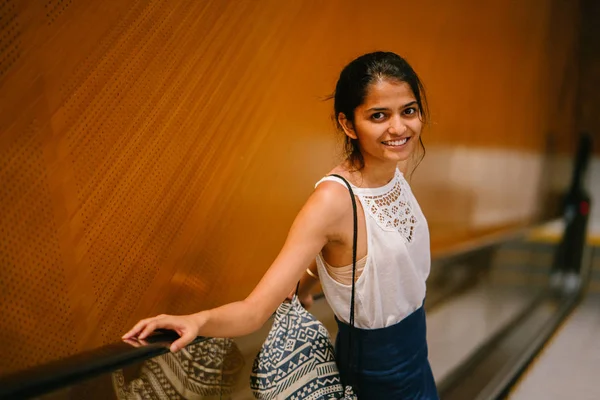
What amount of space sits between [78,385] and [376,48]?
260cm

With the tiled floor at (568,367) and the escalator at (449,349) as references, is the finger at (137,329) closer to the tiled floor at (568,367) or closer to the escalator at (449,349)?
the escalator at (449,349)

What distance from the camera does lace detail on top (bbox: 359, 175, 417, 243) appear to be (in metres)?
1.73

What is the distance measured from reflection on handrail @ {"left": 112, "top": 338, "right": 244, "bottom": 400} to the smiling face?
728mm

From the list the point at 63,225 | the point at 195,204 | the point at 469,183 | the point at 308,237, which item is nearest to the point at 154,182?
the point at 195,204

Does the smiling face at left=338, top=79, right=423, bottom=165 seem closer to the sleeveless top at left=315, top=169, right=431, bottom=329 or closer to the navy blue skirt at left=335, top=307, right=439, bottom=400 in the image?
the sleeveless top at left=315, top=169, right=431, bottom=329

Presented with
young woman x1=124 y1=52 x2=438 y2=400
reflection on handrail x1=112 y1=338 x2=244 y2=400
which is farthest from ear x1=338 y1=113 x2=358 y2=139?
reflection on handrail x1=112 y1=338 x2=244 y2=400

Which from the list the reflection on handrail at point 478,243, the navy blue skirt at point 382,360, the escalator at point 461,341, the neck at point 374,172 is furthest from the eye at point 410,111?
the reflection on handrail at point 478,243

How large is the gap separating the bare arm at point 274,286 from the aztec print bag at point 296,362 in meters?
0.09

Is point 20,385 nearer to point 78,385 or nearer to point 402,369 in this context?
point 78,385

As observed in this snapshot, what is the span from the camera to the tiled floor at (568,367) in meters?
4.55

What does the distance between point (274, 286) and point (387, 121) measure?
0.59m

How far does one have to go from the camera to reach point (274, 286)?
1.54m

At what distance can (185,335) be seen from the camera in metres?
1.38

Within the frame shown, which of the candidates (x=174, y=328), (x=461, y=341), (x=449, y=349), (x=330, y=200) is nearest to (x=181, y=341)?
(x=174, y=328)
